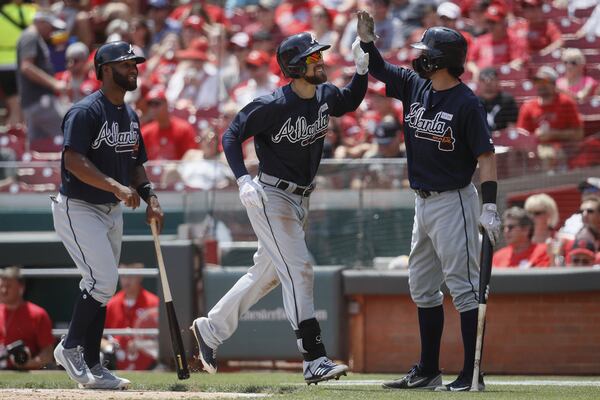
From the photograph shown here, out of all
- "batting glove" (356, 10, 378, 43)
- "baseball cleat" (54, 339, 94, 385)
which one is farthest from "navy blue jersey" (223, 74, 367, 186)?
"baseball cleat" (54, 339, 94, 385)

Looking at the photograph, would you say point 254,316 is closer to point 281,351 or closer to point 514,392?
point 281,351

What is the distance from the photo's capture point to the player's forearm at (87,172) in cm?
609

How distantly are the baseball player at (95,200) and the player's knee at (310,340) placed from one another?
1.02 m

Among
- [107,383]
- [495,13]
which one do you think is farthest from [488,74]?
[107,383]

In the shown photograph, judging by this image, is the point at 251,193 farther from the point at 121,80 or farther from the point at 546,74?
the point at 546,74

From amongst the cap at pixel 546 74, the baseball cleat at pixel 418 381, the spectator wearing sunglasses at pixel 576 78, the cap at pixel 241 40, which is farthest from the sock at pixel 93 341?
the cap at pixel 241 40

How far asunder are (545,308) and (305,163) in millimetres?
2711

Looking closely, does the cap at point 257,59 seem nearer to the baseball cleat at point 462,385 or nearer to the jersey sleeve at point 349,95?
the jersey sleeve at point 349,95

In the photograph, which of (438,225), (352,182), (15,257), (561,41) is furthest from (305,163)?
(561,41)

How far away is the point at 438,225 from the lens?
6.08 metres

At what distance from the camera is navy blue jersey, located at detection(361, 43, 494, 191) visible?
5.98m

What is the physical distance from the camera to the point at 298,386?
6336mm

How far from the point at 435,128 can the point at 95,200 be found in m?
1.92

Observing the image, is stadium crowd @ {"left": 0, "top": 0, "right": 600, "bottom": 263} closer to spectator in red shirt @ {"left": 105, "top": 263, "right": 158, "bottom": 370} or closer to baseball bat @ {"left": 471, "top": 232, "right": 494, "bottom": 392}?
spectator in red shirt @ {"left": 105, "top": 263, "right": 158, "bottom": 370}
